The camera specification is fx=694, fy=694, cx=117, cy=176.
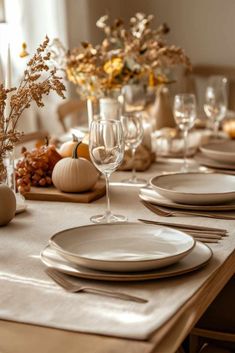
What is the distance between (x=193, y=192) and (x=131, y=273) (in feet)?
1.92

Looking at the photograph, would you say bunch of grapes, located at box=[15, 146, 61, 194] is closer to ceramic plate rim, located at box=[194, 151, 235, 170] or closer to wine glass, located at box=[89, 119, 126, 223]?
wine glass, located at box=[89, 119, 126, 223]

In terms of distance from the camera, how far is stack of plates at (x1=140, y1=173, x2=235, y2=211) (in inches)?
62.3

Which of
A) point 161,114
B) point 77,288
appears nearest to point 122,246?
point 77,288

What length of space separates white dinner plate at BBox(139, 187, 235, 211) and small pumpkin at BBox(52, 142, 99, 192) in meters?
0.13

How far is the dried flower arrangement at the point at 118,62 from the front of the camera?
239cm

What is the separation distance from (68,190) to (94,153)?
306 millimetres

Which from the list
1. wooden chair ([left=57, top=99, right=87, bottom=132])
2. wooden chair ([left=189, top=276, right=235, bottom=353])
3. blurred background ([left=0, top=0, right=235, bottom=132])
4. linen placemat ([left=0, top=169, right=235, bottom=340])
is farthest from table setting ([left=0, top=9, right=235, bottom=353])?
blurred background ([left=0, top=0, right=235, bottom=132])

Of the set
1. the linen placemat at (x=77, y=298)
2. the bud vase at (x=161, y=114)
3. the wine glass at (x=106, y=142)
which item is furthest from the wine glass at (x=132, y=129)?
the bud vase at (x=161, y=114)

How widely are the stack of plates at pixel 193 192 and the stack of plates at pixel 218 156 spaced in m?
0.25

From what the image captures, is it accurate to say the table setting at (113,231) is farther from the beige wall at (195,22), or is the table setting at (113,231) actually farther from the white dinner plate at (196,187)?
the beige wall at (195,22)

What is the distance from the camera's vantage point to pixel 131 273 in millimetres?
1150

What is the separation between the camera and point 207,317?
1.68m

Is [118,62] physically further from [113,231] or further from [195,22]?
[195,22]

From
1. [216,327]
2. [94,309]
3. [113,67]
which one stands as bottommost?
[216,327]
